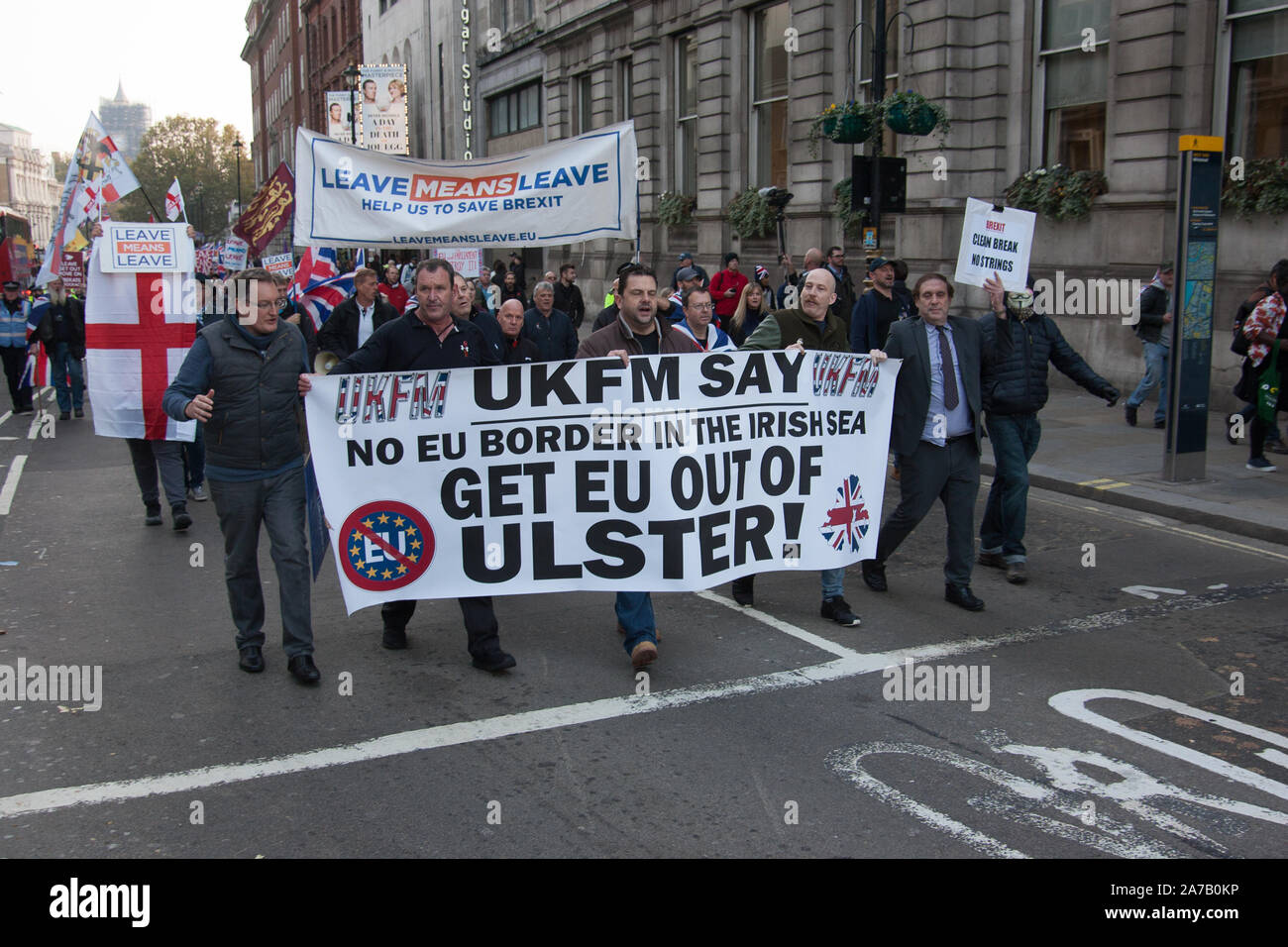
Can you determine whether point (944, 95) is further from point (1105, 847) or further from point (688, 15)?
point (1105, 847)

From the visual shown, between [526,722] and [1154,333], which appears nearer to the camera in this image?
[526,722]

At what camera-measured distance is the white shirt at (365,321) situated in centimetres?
1127

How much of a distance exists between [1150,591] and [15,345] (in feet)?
56.3

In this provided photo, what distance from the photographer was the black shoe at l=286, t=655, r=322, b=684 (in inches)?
235

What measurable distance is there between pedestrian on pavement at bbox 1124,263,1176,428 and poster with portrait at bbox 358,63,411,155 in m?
35.5

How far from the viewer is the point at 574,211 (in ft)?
26.6

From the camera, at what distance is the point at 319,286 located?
13.5 metres

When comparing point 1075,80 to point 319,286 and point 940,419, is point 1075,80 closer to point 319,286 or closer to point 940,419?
point 319,286

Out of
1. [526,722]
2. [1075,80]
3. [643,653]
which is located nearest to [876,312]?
[643,653]

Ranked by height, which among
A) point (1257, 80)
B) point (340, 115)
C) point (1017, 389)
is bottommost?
point (1017, 389)

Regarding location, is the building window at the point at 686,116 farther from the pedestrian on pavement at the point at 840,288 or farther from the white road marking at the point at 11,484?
the white road marking at the point at 11,484

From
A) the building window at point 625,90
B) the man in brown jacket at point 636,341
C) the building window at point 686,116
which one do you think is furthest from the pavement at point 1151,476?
the building window at point 625,90

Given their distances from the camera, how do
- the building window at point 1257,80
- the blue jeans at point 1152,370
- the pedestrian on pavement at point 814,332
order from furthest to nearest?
the building window at point 1257,80, the blue jeans at point 1152,370, the pedestrian on pavement at point 814,332
